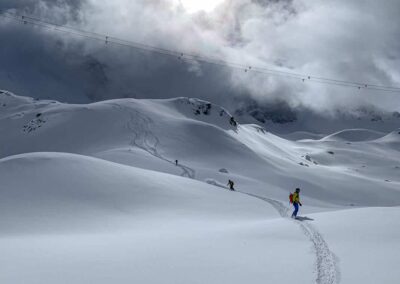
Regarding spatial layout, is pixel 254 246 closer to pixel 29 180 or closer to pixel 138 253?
pixel 138 253

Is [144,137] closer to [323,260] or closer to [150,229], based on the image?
[150,229]

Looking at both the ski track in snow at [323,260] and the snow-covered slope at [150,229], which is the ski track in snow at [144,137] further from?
the ski track in snow at [323,260]

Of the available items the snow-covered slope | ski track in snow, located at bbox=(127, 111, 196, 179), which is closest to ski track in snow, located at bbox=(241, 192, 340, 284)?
the snow-covered slope

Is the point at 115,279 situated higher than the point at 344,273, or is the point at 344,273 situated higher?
the point at 344,273

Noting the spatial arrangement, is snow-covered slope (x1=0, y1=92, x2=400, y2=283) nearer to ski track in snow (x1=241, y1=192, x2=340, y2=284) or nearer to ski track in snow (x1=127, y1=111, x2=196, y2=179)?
ski track in snow (x1=241, y1=192, x2=340, y2=284)

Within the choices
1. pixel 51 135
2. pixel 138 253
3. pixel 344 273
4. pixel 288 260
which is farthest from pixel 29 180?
pixel 51 135

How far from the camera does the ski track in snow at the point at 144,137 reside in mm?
74144

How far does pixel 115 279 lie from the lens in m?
13.1

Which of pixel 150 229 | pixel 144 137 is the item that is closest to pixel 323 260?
pixel 150 229

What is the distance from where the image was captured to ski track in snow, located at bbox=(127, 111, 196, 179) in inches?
2919

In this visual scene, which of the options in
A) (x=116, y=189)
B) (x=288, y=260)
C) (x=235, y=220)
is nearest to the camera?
(x=288, y=260)

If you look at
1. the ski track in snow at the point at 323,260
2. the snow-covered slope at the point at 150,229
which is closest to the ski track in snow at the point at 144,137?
the snow-covered slope at the point at 150,229

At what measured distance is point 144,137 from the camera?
324ft

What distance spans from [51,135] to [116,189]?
9214 centimetres
